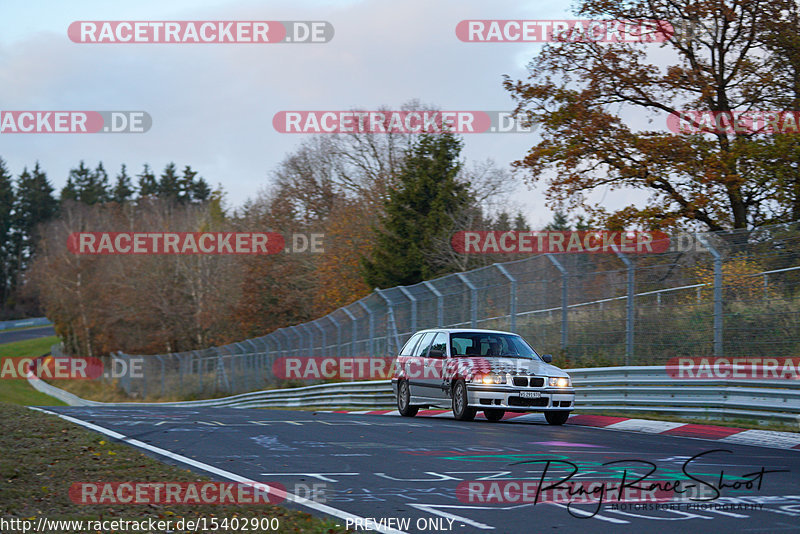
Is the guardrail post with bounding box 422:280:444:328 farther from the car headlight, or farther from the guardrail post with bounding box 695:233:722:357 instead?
the guardrail post with bounding box 695:233:722:357

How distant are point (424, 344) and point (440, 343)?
0.81 metres

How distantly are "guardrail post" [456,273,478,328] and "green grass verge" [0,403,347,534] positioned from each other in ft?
33.4

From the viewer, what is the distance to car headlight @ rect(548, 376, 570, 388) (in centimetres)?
1515

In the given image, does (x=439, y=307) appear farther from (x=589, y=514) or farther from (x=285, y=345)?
(x=589, y=514)

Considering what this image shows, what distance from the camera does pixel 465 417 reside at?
1571cm

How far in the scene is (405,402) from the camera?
714 inches

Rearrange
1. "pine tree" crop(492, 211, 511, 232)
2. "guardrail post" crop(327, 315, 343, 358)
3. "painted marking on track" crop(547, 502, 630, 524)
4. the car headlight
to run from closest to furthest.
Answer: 1. "painted marking on track" crop(547, 502, 630, 524)
2. the car headlight
3. "guardrail post" crop(327, 315, 343, 358)
4. "pine tree" crop(492, 211, 511, 232)

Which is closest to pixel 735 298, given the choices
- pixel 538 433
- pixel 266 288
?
pixel 538 433

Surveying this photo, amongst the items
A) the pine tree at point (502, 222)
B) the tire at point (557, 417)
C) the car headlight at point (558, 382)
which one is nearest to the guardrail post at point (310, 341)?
the pine tree at point (502, 222)

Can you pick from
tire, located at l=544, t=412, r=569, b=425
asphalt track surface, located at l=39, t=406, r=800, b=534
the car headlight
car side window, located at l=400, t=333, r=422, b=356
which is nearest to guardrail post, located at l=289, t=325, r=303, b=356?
car side window, located at l=400, t=333, r=422, b=356

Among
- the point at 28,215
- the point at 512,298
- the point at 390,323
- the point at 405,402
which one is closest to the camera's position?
the point at 405,402

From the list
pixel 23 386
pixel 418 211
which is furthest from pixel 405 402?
pixel 23 386

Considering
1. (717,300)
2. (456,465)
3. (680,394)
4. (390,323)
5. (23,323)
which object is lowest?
(456,465)

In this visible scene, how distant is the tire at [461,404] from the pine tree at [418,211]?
98.5 feet
